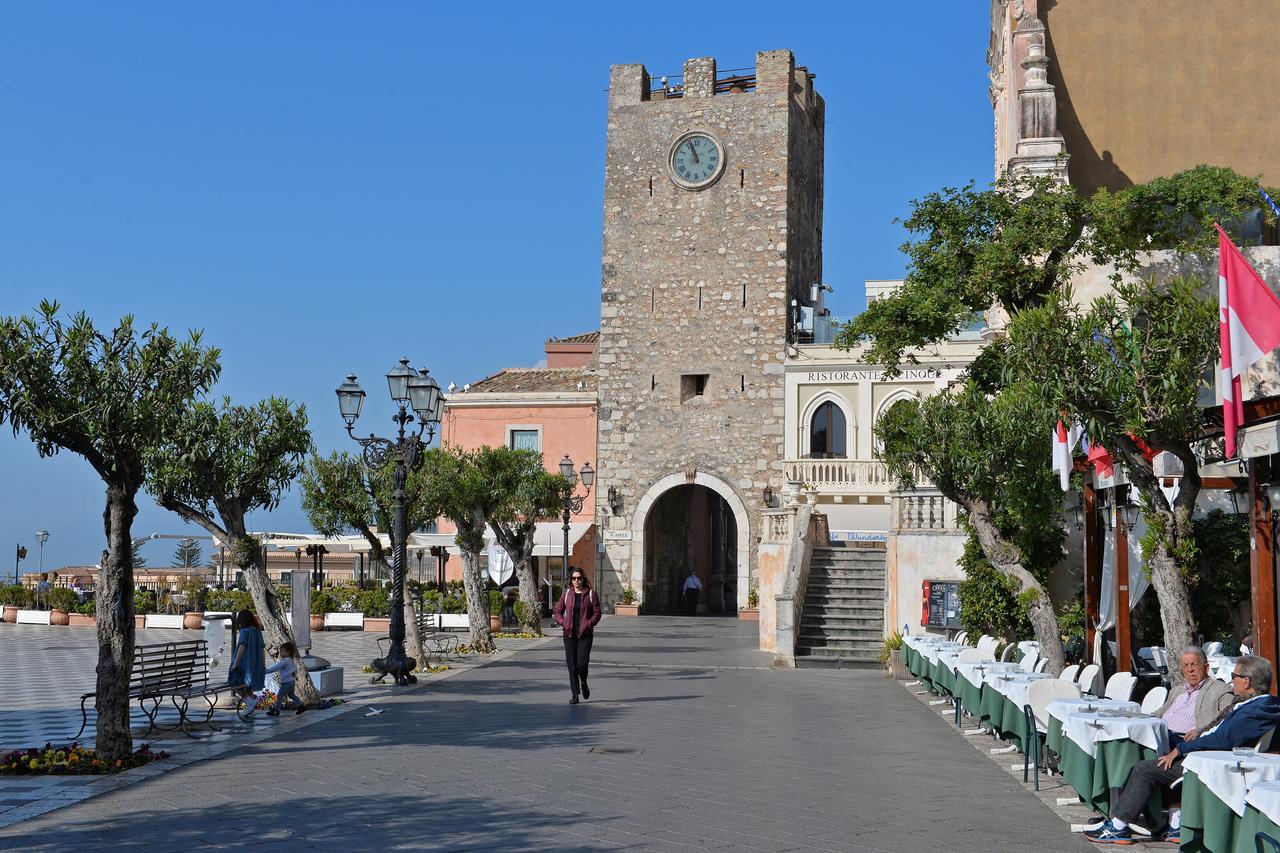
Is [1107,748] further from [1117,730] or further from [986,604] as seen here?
[986,604]

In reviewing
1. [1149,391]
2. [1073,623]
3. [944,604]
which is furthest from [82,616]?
[1149,391]

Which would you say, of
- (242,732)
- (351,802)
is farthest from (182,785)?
(242,732)

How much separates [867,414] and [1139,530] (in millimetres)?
22817

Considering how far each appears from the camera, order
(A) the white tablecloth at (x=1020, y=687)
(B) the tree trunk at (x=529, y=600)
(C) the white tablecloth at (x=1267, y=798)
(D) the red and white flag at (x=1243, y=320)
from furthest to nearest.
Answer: (B) the tree trunk at (x=529, y=600) < (A) the white tablecloth at (x=1020, y=687) < (D) the red and white flag at (x=1243, y=320) < (C) the white tablecloth at (x=1267, y=798)

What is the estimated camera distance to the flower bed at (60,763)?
10.2 m

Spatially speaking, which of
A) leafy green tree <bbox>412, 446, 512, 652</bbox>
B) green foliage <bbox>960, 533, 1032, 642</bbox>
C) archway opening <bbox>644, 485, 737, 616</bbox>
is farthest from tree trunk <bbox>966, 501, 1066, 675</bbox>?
archway opening <bbox>644, 485, 737, 616</bbox>

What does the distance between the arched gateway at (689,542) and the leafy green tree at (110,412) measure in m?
27.7

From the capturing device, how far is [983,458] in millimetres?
14773

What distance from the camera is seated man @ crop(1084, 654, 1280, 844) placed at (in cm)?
727

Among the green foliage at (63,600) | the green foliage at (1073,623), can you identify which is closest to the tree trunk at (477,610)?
the green foliage at (1073,623)

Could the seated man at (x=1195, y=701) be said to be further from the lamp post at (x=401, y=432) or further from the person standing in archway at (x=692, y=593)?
the person standing in archway at (x=692, y=593)

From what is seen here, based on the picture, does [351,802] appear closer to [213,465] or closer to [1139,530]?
[213,465]

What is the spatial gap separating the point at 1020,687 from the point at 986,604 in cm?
741

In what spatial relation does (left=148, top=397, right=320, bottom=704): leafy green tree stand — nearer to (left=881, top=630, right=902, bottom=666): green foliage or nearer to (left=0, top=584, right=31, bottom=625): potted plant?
(left=881, top=630, right=902, bottom=666): green foliage
